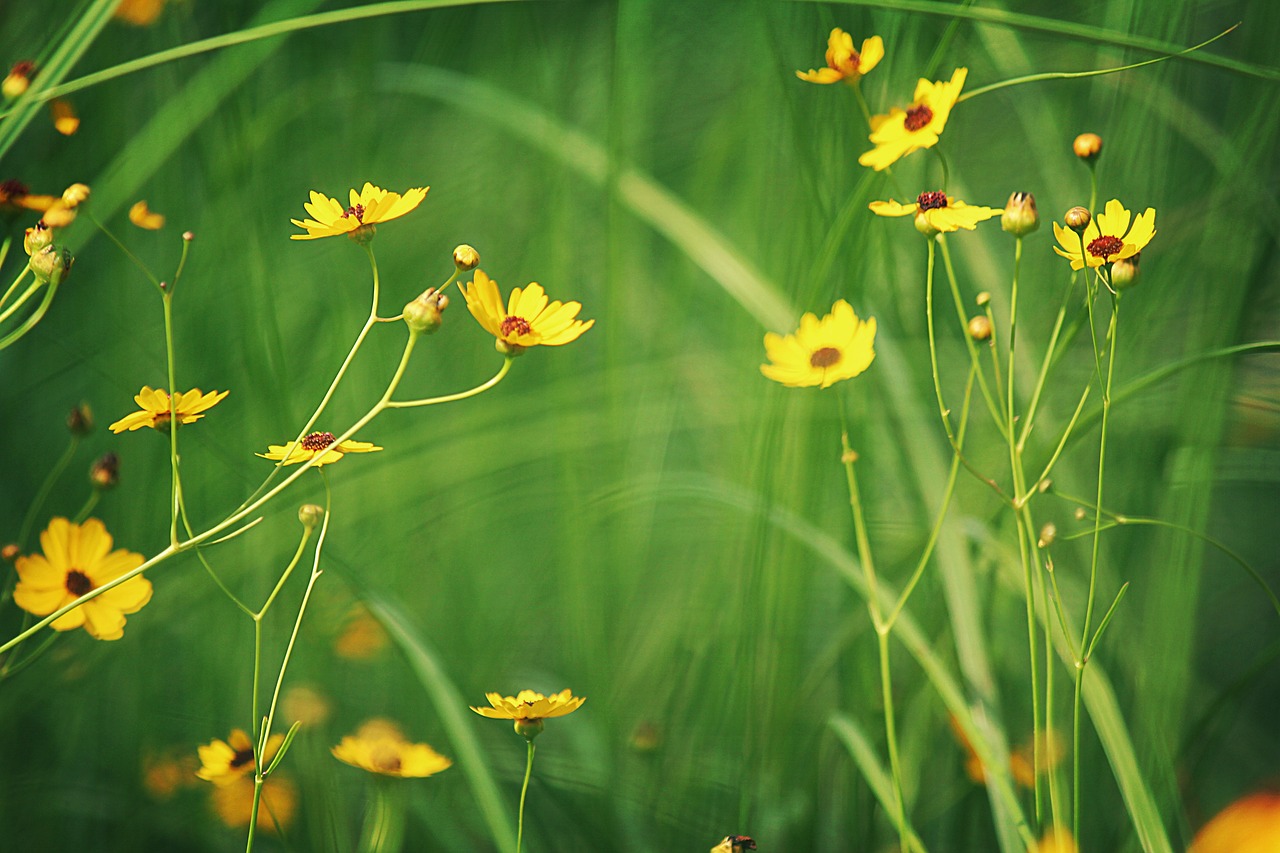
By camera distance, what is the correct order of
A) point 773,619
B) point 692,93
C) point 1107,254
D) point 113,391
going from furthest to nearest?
1. point 692,93
2. point 113,391
3. point 773,619
4. point 1107,254

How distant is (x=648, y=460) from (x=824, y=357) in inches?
19.4

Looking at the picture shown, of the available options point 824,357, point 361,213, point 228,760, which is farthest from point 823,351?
point 228,760

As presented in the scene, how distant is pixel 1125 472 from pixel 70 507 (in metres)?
0.84

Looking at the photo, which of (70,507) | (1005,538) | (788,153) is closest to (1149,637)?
(1005,538)

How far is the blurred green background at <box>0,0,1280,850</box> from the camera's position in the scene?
0.59 m

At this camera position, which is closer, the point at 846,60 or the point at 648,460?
the point at 846,60

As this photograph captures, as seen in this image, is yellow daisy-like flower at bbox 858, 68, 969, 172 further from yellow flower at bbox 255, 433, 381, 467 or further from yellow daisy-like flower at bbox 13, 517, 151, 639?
yellow daisy-like flower at bbox 13, 517, 151, 639

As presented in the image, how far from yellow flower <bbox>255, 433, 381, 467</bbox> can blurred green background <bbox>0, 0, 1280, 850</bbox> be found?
0.09 m

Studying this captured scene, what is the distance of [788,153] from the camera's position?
108 centimetres

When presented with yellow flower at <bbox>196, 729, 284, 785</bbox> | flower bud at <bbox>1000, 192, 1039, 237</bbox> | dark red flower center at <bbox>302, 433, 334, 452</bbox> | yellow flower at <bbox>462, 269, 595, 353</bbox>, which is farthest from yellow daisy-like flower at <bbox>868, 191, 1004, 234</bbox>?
yellow flower at <bbox>196, 729, 284, 785</bbox>

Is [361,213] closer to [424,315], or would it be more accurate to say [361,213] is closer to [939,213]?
[424,315]

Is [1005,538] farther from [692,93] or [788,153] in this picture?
[692,93]

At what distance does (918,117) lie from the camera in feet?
1.49

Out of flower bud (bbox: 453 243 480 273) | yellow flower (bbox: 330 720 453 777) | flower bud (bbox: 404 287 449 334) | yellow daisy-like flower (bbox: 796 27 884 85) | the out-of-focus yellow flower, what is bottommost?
the out-of-focus yellow flower
